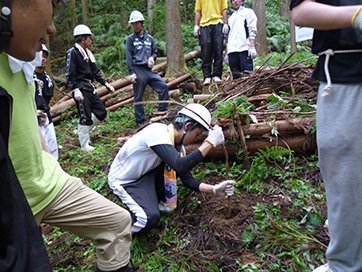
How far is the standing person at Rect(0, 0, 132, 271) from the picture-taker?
1478mm

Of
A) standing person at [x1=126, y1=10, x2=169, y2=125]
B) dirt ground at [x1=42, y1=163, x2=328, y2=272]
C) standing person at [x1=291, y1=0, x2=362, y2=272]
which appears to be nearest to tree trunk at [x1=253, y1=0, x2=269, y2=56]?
standing person at [x1=126, y1=10, x2=169, y2=125]

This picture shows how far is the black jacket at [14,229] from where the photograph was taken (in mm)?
1047

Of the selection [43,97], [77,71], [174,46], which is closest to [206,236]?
[43,97]

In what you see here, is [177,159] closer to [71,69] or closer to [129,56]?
[71,69]

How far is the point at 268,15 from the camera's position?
649 inches

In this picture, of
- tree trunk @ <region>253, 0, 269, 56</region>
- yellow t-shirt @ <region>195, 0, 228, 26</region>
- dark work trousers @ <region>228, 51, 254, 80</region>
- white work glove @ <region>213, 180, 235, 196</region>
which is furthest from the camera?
tree trunk @ <region>253, 0, 269, 56</region>

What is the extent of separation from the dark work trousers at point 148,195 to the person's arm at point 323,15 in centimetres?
237

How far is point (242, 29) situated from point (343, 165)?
551 centimetres

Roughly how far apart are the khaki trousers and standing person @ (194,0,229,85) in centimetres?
520

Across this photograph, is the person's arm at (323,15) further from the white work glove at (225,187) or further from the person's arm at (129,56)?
the person's arm at (129,56)

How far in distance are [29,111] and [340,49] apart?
197 centimetres

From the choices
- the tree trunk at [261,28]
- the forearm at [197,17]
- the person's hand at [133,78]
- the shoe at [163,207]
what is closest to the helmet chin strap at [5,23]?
the shoe at [163,207]

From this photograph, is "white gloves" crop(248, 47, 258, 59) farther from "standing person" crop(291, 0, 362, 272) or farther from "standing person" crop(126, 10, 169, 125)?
"standing person" crop(291, 0, 362, 272)

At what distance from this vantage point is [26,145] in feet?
6.33
